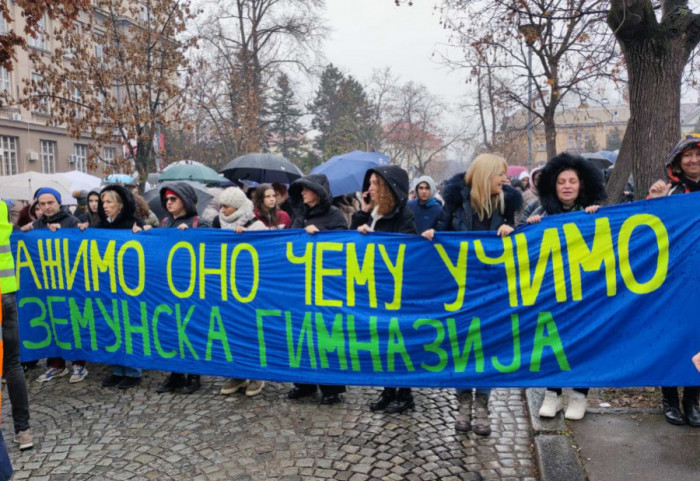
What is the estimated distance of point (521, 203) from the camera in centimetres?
452

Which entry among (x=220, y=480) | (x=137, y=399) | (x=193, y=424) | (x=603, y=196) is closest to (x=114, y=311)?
(x=137, y=399)

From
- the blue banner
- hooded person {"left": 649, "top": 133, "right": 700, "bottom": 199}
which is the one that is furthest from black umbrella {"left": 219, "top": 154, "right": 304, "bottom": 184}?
hooded person {"left": 649, "top": 133, "right": 700, "bottom": 199}

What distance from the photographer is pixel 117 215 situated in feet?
18.8

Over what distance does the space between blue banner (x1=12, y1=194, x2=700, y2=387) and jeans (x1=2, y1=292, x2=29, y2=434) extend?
107 cm

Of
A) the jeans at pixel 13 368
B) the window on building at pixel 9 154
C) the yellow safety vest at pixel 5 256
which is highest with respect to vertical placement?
the window on building at pixel 9 154

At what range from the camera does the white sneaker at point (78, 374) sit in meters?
5.76

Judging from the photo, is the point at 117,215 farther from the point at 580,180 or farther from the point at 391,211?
the point at 580,180

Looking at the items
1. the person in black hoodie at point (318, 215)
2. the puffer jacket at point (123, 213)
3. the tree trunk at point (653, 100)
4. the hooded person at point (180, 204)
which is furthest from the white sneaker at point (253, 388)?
the tree trunk at point (653, 100)

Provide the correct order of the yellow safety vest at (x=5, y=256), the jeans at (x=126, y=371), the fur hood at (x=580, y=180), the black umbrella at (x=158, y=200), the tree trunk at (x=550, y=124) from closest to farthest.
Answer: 1. the yellow safety vest at (x=5, y=256)
2. the fur hood at (x=580, y=180)
3. the jeans at (x=126, y=371)
4. the black umbrella at (x=158, y=200)
5. the tree trunk at (x=550, y=124)

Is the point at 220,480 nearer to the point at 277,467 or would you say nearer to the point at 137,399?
the point at 277,467

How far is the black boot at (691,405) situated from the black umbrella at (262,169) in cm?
846

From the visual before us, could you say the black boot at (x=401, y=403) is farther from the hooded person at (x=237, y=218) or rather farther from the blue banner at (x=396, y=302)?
the hooded person at (x=237, y=218)

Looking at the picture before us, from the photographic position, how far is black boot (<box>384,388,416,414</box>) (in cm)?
486

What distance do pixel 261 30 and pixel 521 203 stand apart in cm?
2521
